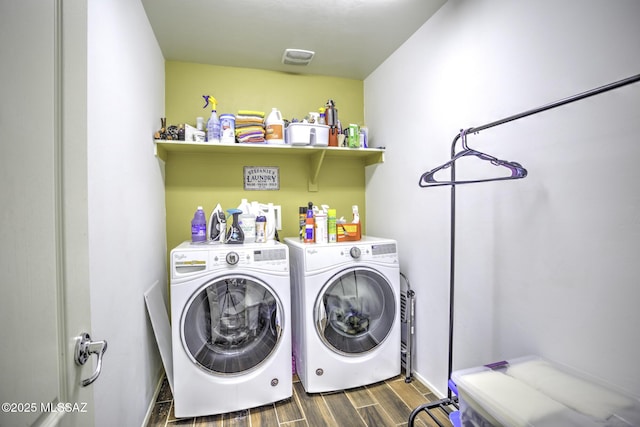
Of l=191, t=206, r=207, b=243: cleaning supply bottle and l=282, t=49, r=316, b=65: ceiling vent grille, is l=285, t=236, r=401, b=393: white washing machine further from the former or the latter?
l=282, t=49, r=316, b=65: ceiling vent grille

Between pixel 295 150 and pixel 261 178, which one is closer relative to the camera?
pixel 295 150

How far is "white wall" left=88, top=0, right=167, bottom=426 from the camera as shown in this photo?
3.67 feet

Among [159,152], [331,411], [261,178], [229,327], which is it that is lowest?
[331,411]

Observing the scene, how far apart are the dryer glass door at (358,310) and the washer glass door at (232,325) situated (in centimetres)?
37

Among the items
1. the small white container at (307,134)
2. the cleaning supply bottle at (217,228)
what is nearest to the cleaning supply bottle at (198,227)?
the cleaning supply bottle at (217,228)

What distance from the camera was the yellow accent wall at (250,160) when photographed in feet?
7.94

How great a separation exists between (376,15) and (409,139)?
823mm

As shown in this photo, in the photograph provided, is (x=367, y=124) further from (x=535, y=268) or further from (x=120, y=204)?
(x=120, y=204)

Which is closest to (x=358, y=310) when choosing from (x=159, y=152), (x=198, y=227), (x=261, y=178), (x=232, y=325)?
(x=232, y=325)

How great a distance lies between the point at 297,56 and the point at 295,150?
0.74 m

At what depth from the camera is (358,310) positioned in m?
2.05

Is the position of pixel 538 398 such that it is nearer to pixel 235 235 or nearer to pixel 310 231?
pixel 310 231

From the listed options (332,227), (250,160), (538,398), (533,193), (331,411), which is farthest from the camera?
(250,160)

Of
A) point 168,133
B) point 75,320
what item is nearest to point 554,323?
point 75,320
